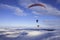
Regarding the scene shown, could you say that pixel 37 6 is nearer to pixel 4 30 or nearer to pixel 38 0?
pixel 38 0

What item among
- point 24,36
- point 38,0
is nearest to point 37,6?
point 38,0

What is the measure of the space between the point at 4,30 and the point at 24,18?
0.43m

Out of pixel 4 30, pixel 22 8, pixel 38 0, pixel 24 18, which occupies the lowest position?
pixel 4 30

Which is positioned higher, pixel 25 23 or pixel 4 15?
pixel 4 15

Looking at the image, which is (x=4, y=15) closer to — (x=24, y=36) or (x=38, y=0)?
(x=24, y=36)

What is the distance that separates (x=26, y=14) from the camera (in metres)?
2.11

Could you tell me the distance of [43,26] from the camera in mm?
2082

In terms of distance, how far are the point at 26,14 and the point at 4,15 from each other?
0.41m

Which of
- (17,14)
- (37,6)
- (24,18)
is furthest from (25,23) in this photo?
(37,6)

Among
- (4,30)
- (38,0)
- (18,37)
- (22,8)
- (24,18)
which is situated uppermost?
(38,0)

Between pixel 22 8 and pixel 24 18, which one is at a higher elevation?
pixel 22 8

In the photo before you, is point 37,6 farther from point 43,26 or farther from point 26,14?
point 43,26

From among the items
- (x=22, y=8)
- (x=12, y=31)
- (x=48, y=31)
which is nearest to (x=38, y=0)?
(x=22, y=8)

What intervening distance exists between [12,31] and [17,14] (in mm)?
330
